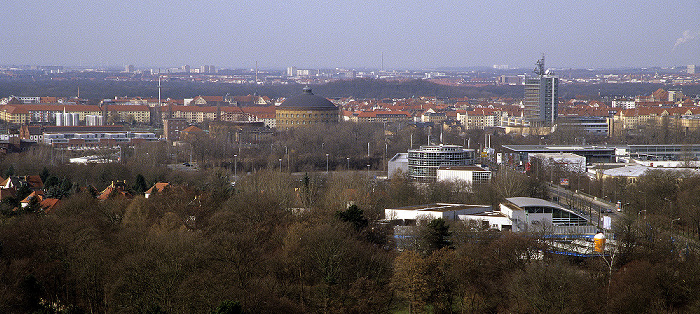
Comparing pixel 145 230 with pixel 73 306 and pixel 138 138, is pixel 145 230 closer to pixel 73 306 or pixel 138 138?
pixel 73 306

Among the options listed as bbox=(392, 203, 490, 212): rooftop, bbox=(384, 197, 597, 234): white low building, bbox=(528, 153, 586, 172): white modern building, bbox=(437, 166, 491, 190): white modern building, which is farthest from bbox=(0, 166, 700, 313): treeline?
bbox=(528, 153, 586, 172): white modern building

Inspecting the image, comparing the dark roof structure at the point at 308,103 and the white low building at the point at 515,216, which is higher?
the dark roof structure at the point at 308,103

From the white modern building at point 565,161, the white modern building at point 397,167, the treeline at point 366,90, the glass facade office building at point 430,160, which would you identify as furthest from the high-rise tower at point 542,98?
the treeline at point 366,90

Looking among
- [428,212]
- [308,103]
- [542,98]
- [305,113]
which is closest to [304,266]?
[428,212]

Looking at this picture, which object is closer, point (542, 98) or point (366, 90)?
point (542, 98)

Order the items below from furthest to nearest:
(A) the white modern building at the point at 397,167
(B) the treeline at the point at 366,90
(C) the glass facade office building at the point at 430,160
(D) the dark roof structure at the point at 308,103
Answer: (B) the treeline at the point at 366,90
(D) the dark roof structure at the point at 308,103
(A) the white modern building at the point at 397,167
(C) the glass facade office building at the point at 430,160

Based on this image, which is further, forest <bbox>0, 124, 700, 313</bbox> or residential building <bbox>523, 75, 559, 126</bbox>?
residential building <bbox>523, 75, 559, 126</bbox>

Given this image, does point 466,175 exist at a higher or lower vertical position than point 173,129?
higher

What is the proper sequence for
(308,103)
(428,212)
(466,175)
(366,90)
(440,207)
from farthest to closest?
(366,90) < (308,103) < (466,175) < (440,207) < (428,212)

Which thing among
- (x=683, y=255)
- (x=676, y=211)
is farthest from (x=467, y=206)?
(x=683, y=255)

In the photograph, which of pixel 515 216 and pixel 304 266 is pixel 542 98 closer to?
pixel 515 216

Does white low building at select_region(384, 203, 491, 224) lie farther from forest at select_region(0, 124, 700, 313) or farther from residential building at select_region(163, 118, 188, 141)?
residential building at select_region(163, 118, 188, 141)

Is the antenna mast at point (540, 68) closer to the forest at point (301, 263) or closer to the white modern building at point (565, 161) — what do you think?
the white modern building at point (565, 161)
